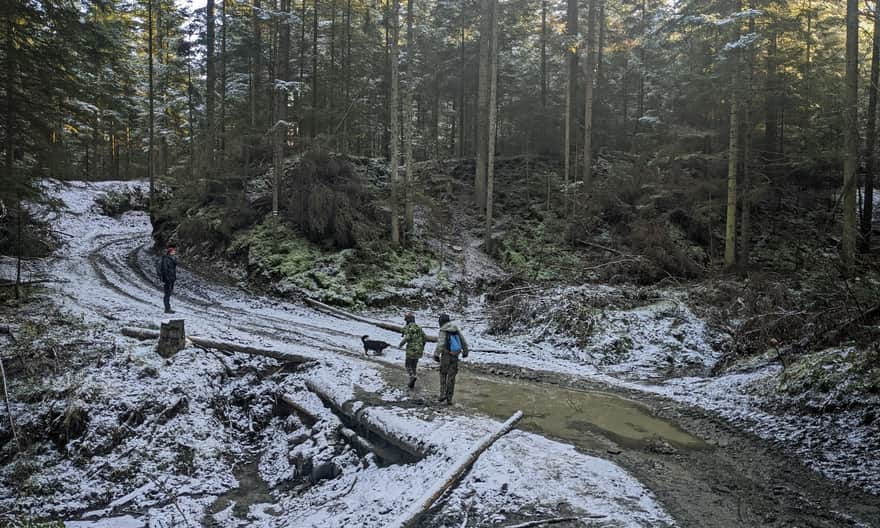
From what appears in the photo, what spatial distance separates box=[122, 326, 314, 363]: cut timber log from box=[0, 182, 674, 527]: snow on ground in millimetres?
221

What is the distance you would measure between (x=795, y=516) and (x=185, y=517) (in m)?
8.33

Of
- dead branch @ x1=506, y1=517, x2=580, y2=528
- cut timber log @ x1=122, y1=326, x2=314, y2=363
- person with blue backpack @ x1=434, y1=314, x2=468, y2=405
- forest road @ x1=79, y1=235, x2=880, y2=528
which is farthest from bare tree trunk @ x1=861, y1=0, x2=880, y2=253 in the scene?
cut timber log @ x1=122, y1=326, x2=314, y2=363

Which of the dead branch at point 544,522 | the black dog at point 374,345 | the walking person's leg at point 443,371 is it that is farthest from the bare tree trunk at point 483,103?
the dead branch at point 544,522

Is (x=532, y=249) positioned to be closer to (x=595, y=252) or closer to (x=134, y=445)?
(x=595, y=252)

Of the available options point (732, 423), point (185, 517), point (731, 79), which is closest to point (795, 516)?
point (732, 423)

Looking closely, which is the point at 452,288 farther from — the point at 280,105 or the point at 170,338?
the point at 170,338

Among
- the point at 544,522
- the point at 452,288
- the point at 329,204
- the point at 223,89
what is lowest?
the point at 544,522

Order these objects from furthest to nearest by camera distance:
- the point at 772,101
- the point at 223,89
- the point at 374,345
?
the point at 223,89 < the point at 772,101 < the point at 374,345

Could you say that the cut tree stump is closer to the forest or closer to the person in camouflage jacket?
the forest

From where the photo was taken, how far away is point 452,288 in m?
21.0

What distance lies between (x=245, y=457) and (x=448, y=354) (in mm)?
4450

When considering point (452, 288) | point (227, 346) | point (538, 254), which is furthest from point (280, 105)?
point (538, 254)

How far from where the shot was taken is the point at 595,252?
23.4 m

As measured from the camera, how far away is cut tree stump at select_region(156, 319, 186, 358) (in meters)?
11.4
